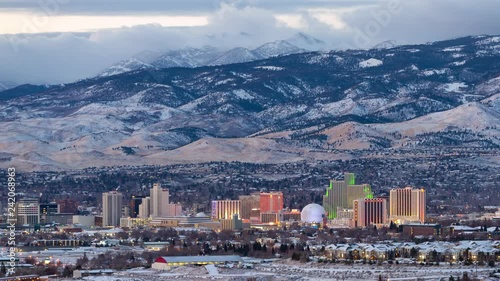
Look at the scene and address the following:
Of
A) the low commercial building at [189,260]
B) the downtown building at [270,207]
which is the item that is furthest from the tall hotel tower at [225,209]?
the low commercial building at [189,260]

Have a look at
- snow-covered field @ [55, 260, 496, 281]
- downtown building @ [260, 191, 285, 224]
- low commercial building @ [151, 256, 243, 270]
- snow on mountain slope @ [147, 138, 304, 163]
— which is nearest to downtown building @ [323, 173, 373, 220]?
downtown building @ [260, 191, 285, 224]

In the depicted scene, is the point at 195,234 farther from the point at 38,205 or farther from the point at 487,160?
the point at 487,160

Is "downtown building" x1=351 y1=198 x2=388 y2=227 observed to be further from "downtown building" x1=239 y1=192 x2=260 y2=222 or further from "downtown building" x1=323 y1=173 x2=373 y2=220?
"downtown building" x1=239 y1=192 x2=260 y2=222

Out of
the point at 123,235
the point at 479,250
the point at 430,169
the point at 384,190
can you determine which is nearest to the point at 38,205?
the point at 123,235

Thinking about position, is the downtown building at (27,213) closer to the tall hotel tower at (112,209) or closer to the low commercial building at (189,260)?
the tall hotel tower at (112,209)

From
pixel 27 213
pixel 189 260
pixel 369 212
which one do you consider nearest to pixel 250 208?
pixel 369 212

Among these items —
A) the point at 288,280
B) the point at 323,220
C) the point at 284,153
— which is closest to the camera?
the point at 288,280
